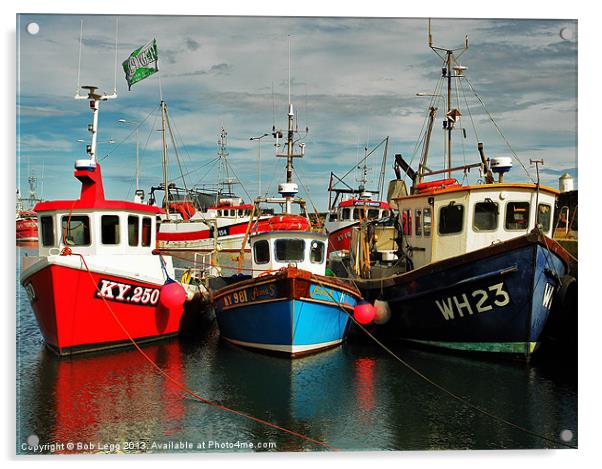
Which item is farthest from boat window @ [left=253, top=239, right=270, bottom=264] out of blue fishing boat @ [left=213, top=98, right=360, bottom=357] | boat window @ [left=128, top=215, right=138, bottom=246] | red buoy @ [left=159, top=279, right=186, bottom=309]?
boat window @ [left=128, top=215, right=138, bottom=246]

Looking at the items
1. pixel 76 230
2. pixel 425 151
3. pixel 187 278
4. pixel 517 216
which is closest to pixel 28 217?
pixel 76 230

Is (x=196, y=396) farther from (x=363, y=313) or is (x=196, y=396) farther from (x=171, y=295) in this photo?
(x=363, y=313)

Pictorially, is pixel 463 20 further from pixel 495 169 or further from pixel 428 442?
pixel 428 442

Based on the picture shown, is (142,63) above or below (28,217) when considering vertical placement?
above

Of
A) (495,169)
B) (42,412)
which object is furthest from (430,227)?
(42,412)

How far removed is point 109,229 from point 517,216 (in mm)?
7712

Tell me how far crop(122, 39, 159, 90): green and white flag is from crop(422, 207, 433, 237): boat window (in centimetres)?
610

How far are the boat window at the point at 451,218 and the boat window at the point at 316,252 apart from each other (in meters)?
2.43

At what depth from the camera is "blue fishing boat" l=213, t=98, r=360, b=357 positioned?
10375 millimetres

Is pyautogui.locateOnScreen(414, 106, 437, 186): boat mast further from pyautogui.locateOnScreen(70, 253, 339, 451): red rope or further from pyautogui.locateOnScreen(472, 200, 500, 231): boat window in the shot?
pyautogui.locateOnScreen(70, 253, 339, 451): red rope

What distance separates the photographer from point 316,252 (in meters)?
12.0

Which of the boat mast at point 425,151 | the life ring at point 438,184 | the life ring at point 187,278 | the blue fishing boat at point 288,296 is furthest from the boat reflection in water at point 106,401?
the boat mast at point 425,151

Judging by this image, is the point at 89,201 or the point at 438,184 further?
the point at 438,184

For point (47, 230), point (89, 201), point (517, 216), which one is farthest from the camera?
point (47, 230)
